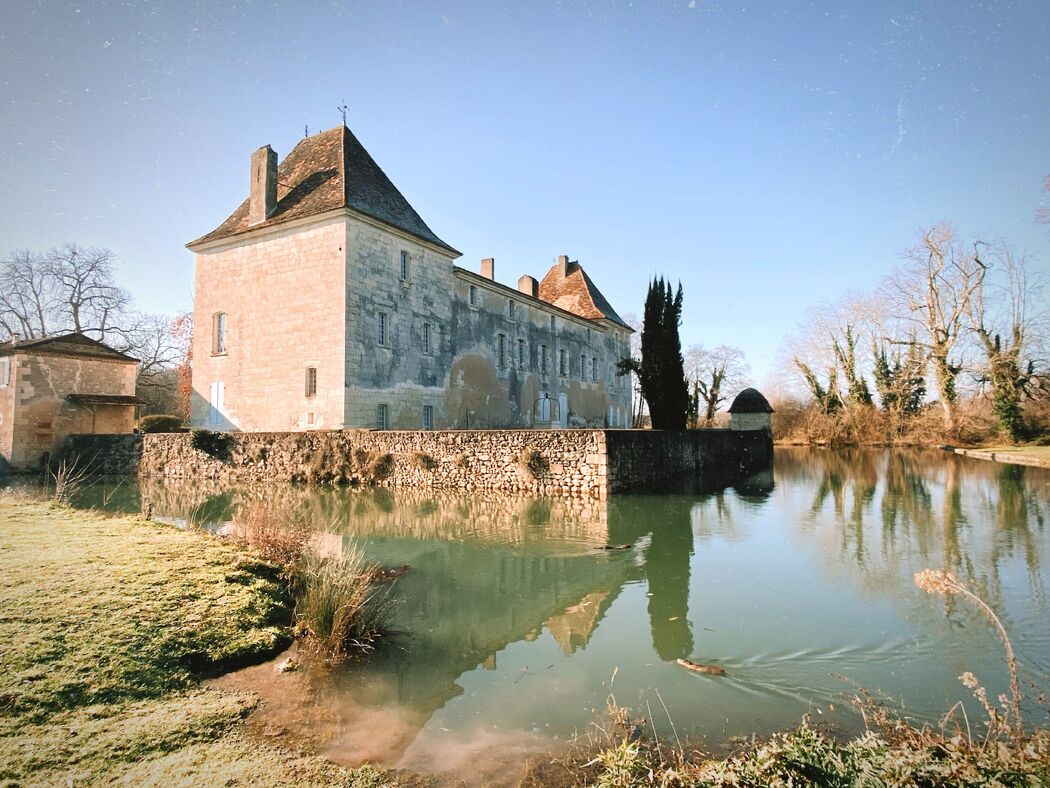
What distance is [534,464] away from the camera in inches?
580

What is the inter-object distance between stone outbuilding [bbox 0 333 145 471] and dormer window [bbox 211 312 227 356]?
5.35 m

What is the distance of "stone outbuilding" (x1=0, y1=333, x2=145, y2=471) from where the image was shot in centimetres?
2125

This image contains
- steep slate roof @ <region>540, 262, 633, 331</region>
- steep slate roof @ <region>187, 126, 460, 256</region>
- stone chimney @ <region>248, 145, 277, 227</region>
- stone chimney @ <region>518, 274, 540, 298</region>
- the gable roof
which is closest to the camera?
steep slate roof @ <region>187, 126, 460, 256</region>

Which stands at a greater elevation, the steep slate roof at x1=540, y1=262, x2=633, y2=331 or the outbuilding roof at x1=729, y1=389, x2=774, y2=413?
the steep slate roof at x1=540, y1=262, x2=633, y2=331

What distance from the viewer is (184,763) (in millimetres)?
2951

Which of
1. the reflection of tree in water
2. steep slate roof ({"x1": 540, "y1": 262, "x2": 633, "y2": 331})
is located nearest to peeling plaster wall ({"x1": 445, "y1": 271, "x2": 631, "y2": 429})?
steep slate roof ({"x1": 540, "y1": 262, "x2": 633, "y2": 331})

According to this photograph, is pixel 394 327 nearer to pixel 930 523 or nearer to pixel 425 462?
pixel 425 462

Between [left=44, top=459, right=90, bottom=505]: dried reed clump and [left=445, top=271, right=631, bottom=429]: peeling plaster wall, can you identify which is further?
[left=445, top=271, right=631, bottom=429]: peeling plaster wall

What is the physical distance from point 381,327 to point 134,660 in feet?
56.9

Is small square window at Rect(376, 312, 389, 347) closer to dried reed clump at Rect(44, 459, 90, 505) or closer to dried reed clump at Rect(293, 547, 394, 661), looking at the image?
dried reed clump at Rect(44, 459, 90, 505)

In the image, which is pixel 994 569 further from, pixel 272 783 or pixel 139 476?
pixel 139 476

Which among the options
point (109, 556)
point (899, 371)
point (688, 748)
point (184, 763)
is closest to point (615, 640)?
point (688, 748)

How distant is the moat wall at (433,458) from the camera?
568 inches

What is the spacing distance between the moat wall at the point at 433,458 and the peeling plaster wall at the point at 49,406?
51.8 inches
